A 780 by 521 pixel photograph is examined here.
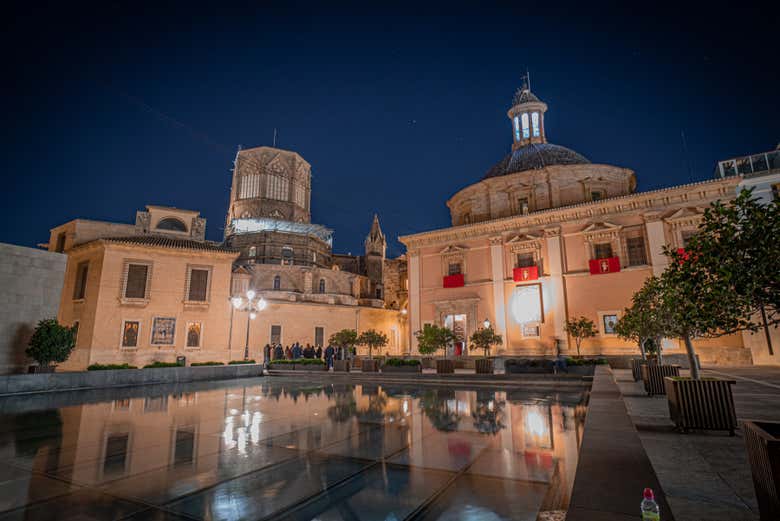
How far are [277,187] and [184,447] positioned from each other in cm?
4341

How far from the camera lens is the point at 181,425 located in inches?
255

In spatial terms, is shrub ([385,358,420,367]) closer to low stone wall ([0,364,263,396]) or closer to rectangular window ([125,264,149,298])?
low stone wall ([0,364,263,396])

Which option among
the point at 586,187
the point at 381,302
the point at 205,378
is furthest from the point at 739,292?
the point at 381,302

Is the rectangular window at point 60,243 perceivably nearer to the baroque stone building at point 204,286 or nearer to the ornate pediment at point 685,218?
the baroque stone building at point 204,286

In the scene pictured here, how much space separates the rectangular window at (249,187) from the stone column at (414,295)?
2372 cm

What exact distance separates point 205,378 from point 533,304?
1928 centimetres

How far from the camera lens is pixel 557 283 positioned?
24234 millimetres

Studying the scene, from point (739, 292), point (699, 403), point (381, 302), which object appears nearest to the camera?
point (739, 292)

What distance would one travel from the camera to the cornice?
70.3 feet

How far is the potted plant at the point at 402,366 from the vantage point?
17.4m

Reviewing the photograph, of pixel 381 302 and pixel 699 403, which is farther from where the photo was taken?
pixel 381 302

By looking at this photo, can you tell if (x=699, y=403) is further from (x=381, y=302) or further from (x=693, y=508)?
(x=381, y=302)

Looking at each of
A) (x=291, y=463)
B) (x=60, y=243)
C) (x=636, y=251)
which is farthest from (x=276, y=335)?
(x=291, y=463)

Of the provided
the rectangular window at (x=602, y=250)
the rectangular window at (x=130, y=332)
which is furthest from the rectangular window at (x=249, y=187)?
the rectangular window at (x=602, y=250)
